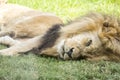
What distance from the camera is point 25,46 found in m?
4.95

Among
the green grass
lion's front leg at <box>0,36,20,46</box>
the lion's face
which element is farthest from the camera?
lion's front leg at <box>0,36,20,46</box>

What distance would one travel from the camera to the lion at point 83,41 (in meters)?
4.56

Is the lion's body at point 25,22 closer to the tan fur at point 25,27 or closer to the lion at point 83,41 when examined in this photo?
the tan fur at point 25,27

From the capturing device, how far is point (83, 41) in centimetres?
455

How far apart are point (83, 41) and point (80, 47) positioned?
0.09 metres

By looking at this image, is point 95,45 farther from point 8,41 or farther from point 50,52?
point 8,41

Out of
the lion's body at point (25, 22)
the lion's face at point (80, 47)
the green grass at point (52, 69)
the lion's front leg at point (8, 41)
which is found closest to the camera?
the green grass at point (52, 69)

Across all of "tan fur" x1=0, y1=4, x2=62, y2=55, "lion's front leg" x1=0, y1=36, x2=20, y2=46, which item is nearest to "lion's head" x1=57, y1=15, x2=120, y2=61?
"tan fur" x1=0, y1=4, x2=62, y2=55

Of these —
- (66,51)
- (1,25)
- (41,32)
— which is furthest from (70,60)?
(1,25)

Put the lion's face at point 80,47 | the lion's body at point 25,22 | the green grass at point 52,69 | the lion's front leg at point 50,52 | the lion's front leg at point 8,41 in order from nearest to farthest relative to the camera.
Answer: the green grass at point 52,69, the lion's face at point 80,47, the lion's front leg at point 50,52, the lion's front leg at point 8,41, the lion's body at point 25,22

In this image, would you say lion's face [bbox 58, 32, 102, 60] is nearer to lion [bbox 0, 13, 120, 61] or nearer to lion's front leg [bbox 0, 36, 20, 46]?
lion [bbox 0, 13, 120, 61]

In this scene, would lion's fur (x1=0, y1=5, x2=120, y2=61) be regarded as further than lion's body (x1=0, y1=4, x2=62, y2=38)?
No

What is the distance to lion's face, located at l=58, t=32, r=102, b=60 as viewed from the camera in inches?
177

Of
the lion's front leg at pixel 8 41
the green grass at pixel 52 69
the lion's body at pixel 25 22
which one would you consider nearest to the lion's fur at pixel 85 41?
the green grass at pixel 52 69
